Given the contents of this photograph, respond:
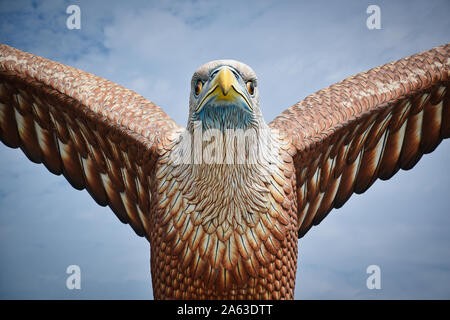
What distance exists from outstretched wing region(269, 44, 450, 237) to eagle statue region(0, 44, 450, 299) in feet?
0.04

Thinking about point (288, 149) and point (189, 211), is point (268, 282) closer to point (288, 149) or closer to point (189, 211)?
point (189, 211)

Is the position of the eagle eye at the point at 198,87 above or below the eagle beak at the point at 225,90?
above

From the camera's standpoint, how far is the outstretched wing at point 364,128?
3.24 metres

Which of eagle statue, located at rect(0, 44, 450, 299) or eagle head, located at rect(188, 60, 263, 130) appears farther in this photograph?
eagle statue, located at rect(0, 44, 450, 299)

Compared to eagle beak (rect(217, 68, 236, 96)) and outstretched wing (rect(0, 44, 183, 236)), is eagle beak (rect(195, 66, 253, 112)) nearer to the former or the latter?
eagle beak (rect(217, 68, 236, 96))

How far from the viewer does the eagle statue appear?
252 cm

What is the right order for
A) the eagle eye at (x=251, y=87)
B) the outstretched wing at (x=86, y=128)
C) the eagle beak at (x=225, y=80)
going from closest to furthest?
the eagle beak at (x=225, y=80) < the eagle eye at (x=251, y=87) < the outstretched wing at (x=86, y=128)

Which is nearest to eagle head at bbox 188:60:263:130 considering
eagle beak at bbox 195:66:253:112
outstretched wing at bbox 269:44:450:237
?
eagle beak at bbox 195:66:253:112

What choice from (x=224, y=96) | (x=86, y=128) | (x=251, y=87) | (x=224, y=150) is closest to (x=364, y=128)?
(x=251, y=87)

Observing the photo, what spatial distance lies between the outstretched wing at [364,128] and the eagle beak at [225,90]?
2.43 ft

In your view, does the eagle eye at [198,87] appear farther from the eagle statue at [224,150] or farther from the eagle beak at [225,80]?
the eagle beak at [225,80]

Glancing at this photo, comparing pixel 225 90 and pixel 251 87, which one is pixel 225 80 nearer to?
pixel 225 90

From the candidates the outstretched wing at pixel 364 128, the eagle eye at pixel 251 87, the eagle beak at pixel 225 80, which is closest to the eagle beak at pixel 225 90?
the eagle beak at pixel 225 80

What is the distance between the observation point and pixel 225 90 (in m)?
2.23
